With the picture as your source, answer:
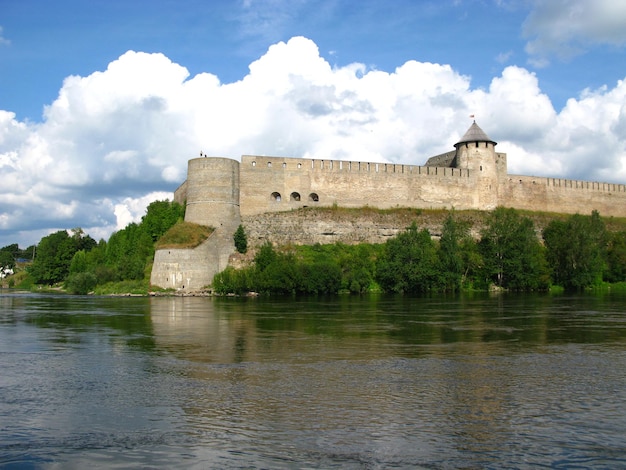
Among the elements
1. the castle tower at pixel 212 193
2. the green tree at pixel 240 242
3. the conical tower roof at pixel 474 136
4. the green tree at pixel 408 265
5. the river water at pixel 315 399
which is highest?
the conical tower roof at pixel 474 136

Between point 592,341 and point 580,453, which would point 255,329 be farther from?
point 580,453

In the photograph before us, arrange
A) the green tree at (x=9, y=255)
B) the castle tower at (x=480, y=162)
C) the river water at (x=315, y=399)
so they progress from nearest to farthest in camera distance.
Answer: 1. the river water at (x=315, y=399)
2. the castle tower at (x=480, y=162)
3. the green tree at (x=9, y=255)

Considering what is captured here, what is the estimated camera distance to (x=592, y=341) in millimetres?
12398

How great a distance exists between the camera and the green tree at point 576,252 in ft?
124

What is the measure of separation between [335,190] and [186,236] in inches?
391

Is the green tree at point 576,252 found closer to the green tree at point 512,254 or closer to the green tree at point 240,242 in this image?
the green tree at point 512,254

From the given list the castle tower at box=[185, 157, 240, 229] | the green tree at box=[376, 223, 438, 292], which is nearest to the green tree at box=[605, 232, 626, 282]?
the green tree at box=[376, 223, 438, 292]

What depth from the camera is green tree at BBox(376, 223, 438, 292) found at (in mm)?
34312

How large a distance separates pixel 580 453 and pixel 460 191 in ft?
121

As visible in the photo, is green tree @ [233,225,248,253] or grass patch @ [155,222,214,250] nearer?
grass patch @ [155,222,214,250]

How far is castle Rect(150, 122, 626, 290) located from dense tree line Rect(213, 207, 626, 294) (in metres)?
2.14

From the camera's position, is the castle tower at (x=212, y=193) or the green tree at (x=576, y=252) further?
the green tree at (x=576, y=252)

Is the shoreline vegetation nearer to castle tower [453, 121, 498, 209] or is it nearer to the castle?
the castle

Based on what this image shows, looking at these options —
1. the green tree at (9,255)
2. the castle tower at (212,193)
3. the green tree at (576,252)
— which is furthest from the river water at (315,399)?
the green tree at (9,255)
